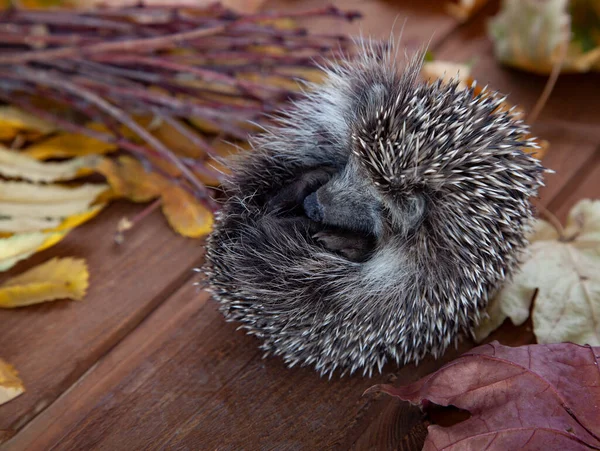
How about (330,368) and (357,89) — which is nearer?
(330,368)

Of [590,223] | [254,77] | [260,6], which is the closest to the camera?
[590,223]

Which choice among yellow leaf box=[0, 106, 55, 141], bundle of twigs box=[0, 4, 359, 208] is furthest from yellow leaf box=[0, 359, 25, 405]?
yellow leaf box=[0, 106, 55, 141]

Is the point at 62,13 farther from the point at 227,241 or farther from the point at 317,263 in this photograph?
the point at 317,263

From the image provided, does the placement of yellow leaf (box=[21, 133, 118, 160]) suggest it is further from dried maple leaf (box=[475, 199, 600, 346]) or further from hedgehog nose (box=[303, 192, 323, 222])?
dried maple leaf (box=[475, 199, 600, 346])

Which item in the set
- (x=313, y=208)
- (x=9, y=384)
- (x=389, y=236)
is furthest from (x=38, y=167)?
(x=389, y=236)

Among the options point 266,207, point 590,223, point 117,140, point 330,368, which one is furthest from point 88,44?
point 590,223

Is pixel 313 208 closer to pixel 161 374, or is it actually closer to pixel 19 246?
pixel 161 374
